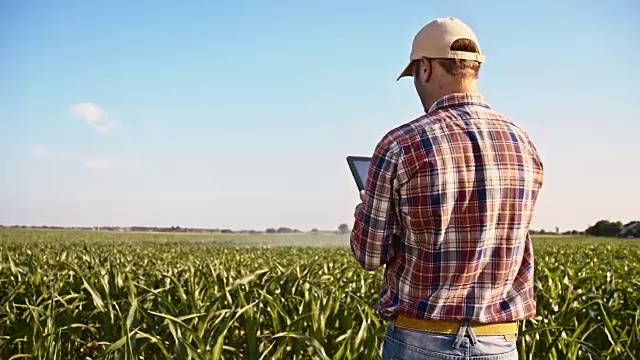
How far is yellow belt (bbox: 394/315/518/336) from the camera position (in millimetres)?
2090

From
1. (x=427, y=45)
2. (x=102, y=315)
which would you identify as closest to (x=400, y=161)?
(x=427, y=45)

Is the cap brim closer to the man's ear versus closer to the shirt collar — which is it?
the man's ear

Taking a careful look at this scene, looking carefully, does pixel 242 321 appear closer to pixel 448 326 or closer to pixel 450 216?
pixel 448 326

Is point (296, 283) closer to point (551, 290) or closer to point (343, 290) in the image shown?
point (343, 290)

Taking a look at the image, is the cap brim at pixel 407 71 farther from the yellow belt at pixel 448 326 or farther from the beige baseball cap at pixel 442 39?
the yellow belt at pixel 448 326

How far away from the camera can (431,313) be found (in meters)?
2.07

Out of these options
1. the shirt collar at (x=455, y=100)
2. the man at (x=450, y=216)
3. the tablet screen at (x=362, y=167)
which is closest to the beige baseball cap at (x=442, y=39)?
the man at (x=450, y=216)

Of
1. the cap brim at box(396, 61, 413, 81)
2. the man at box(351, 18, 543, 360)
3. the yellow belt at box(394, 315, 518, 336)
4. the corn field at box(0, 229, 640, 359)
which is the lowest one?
the corn field at box(0, 229, 640, 359)

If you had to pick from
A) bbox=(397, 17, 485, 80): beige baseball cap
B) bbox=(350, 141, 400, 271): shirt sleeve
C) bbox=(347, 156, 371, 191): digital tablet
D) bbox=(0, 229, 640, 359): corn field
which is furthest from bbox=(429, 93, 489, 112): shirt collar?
bbox=(0, 229, 640, 359): corn field

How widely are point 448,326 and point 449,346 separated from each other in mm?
64

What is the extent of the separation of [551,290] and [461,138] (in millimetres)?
3583

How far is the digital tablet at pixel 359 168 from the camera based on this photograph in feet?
7.95

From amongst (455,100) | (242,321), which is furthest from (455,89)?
(242,321)

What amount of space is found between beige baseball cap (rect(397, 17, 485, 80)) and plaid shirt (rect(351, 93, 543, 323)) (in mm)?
141
